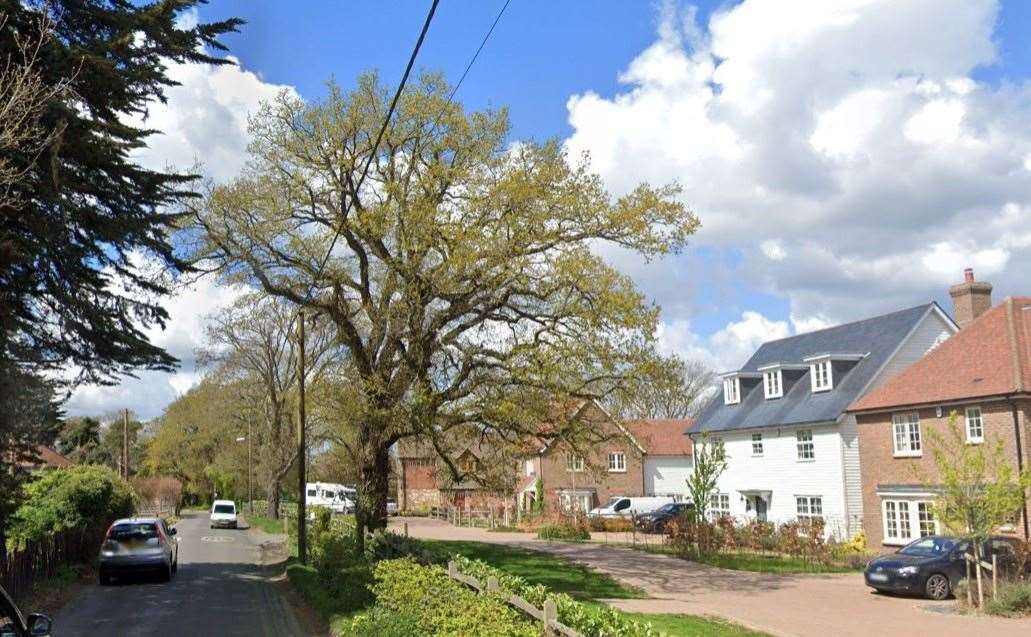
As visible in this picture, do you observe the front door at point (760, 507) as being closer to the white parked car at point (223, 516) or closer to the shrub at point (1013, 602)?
the shrub at point (1013, 602)

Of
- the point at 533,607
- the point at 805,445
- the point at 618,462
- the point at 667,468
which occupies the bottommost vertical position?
Result: the point at 533,607

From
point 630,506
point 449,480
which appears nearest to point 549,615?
point 449,480

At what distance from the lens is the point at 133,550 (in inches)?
884

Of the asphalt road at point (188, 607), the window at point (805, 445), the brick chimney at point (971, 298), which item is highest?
the brick chimney at point (971, 298)

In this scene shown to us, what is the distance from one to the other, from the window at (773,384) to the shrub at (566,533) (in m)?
10.9

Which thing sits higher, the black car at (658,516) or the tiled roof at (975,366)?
the tiled roof at (975,366)

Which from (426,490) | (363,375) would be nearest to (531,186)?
(363,375)

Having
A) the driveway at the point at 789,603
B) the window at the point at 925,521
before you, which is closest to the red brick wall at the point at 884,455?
the window at the point at 925,521

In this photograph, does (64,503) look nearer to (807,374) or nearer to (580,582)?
(580,582)

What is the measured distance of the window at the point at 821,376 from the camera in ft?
129

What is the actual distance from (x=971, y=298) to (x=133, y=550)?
104 ft

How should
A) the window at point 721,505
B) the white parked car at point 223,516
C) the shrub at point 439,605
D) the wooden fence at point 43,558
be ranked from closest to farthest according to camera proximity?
1. the shrub at point 439,605
2. the wooden fence at point 43,558
3. the window at point 721,505
4. the white parked car at point 223,516

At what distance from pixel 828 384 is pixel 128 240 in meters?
31.2

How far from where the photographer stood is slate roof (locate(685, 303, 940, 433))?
38.1m
